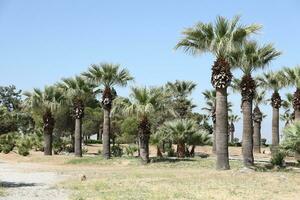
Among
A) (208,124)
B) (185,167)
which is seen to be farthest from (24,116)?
(185,167)

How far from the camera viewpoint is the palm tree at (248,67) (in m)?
28.0

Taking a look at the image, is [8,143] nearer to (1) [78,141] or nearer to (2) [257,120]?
(1) [78,141]

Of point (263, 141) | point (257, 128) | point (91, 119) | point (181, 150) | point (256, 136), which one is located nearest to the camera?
point (181, 150)

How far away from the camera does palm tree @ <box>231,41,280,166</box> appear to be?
92.0ft

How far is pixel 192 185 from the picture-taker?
18062 millimetres

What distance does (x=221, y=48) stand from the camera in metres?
25.9

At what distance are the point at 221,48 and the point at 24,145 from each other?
26.0m

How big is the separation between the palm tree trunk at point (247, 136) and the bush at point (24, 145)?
67.2 feet

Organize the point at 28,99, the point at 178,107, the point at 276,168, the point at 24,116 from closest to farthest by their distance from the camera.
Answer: the point at 276,168 < the point at 28,99 < the point at 178,107 < the point at 24,116

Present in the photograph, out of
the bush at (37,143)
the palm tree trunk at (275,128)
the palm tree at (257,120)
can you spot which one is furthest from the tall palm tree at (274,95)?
the bush at (37,143)

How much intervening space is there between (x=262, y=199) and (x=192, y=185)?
12.8ft

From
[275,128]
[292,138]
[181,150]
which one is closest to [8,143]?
[181,150]

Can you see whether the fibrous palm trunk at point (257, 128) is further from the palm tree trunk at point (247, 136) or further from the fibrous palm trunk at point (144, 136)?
the palm tree trunk at point (247, 136)

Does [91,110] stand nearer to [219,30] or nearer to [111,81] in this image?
[111,81]
